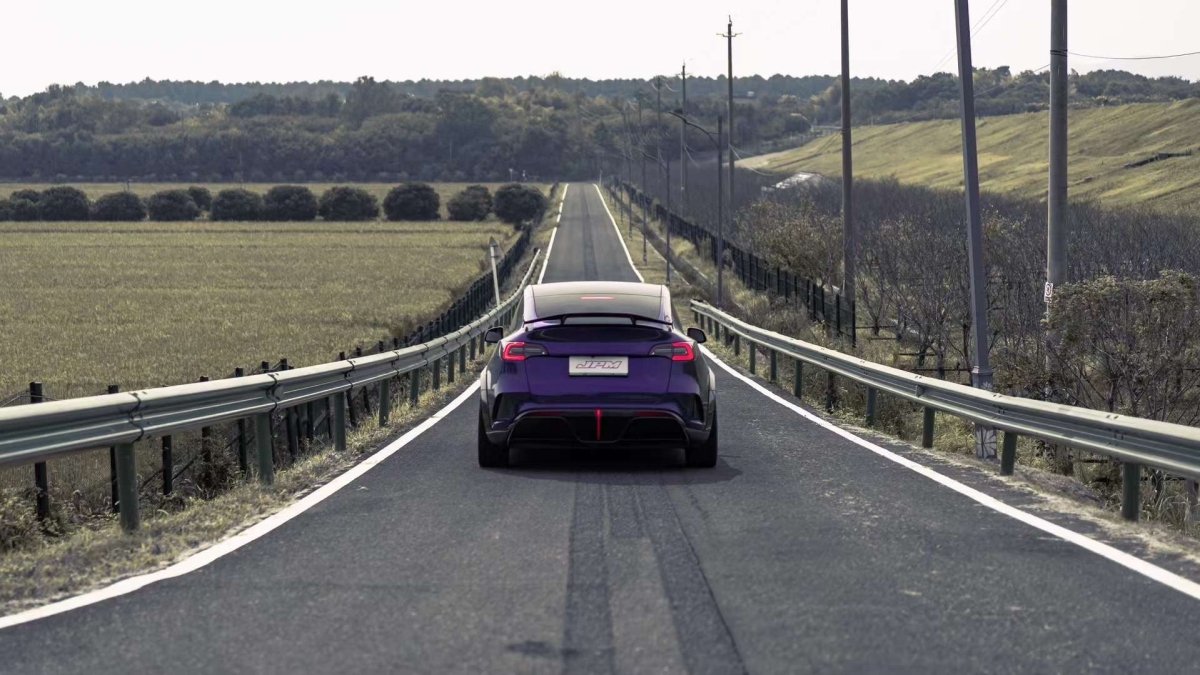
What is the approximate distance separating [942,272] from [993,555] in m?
37.7

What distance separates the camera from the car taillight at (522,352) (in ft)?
39.4

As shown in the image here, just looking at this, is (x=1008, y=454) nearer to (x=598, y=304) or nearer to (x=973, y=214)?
(x=598, y=304)

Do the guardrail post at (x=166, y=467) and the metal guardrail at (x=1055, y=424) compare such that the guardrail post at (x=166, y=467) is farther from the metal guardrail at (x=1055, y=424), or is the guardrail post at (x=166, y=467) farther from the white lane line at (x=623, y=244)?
the white lane line at (x=623, y=244)

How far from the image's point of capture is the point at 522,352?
1206 centimetres

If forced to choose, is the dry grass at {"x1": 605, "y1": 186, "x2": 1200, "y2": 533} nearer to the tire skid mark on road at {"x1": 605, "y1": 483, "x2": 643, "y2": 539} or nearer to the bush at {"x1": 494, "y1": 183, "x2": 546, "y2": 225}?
the tire skid mark on road at {"x1": 605, "y1": 483, "x2": 643, "y2": 539}

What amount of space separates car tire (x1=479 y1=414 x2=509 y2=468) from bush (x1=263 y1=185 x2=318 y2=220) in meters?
127

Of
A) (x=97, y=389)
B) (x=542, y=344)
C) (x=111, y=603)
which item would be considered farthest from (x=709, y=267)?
(x=111, y=603)

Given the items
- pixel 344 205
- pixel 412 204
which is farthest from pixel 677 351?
pixel 412 204

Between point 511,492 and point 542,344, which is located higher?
point 542,344

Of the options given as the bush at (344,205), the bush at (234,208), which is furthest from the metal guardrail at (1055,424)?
the bush at (234,208)

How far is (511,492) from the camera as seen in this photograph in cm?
1104

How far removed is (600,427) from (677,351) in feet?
2.87

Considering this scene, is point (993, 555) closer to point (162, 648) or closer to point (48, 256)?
point (162, 648)

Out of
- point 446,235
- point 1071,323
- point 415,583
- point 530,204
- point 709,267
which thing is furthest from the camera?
point 530,204
